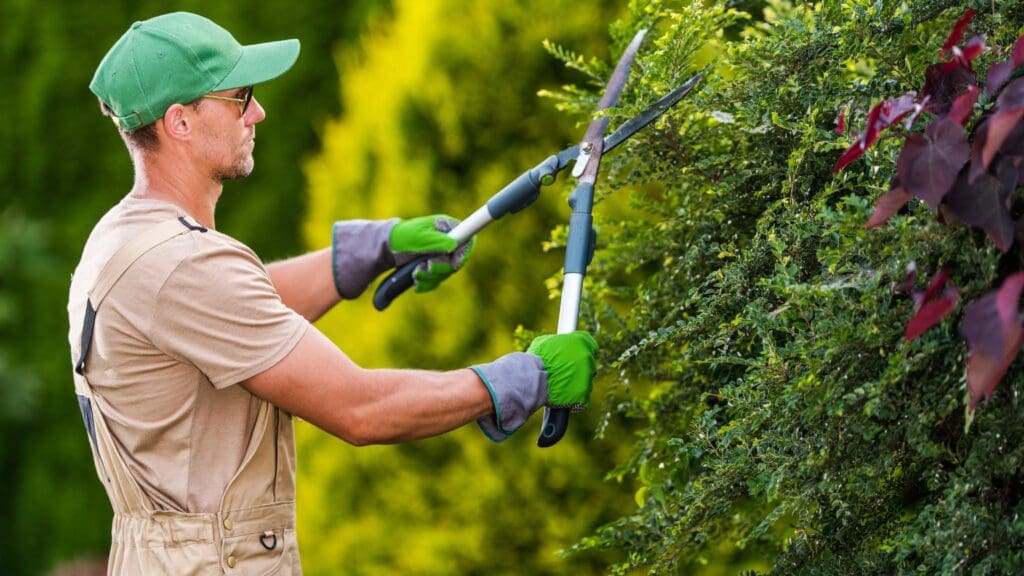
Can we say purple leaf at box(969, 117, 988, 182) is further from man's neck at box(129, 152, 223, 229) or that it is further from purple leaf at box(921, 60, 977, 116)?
man's neck at box(129, 152, 223, 229)

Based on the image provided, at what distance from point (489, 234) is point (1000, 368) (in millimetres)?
2462

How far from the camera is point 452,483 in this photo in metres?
3.78

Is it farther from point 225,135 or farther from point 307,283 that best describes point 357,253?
point 225,135

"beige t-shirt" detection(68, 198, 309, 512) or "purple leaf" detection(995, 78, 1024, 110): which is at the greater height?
"purple leaf" detection(995, 78, 1024, 110)

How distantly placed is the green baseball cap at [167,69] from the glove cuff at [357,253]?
0.68 metres

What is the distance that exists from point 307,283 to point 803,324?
1.56 metres

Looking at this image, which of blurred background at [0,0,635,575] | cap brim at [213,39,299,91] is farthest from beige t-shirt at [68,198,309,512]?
blurred background at [0,0,635,575]

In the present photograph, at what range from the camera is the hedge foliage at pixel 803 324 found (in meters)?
1.65

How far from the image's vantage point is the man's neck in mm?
2469

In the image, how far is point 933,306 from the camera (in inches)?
60.1

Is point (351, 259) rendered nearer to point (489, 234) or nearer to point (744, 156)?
point (489, 234)

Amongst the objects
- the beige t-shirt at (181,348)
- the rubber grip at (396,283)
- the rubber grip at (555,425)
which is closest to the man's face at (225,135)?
the beige t-shirt at (181,348)

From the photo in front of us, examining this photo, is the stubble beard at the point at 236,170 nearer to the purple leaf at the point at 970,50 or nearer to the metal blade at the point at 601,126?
the metal blade at the point at 601,126

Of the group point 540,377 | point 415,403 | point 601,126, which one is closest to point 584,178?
point 601,126
